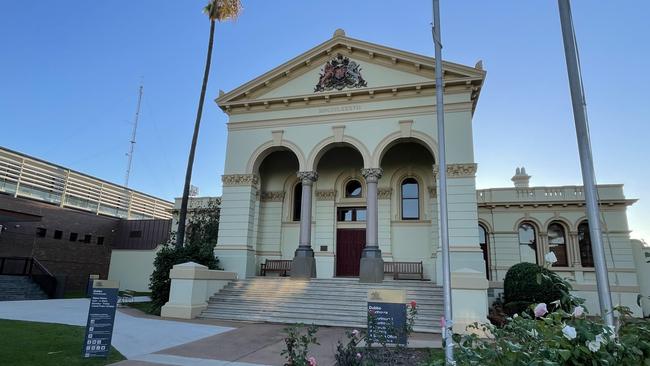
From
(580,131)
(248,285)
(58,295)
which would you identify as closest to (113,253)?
(58,295)

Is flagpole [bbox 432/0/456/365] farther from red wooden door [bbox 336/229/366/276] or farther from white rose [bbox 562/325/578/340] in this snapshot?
red wooden door [bbox 336/229/366/276]

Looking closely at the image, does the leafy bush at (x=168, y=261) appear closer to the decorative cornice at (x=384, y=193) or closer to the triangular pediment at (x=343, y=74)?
the triangular pediment at (x=343, y=74)

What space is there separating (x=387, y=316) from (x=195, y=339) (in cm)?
538

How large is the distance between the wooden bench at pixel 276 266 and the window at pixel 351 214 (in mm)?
3718

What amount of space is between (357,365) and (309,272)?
1200 cm

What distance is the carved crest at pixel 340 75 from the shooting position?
20.2m

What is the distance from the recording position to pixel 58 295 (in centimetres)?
2136

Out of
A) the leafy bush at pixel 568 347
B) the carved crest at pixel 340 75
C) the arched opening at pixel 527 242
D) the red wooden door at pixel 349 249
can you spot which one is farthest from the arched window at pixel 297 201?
the leafy bush at pixel 568 347

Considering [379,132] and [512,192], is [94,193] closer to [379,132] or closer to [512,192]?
[379,132]

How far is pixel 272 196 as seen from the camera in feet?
74.5

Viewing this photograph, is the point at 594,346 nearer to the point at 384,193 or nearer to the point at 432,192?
the point at 432,192

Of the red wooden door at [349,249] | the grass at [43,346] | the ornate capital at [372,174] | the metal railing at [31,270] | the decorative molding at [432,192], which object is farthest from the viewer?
the metal railing at [31,270]

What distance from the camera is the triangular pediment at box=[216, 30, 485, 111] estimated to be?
18.8 metres

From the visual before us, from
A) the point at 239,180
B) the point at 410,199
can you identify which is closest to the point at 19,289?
the point at 239,180
